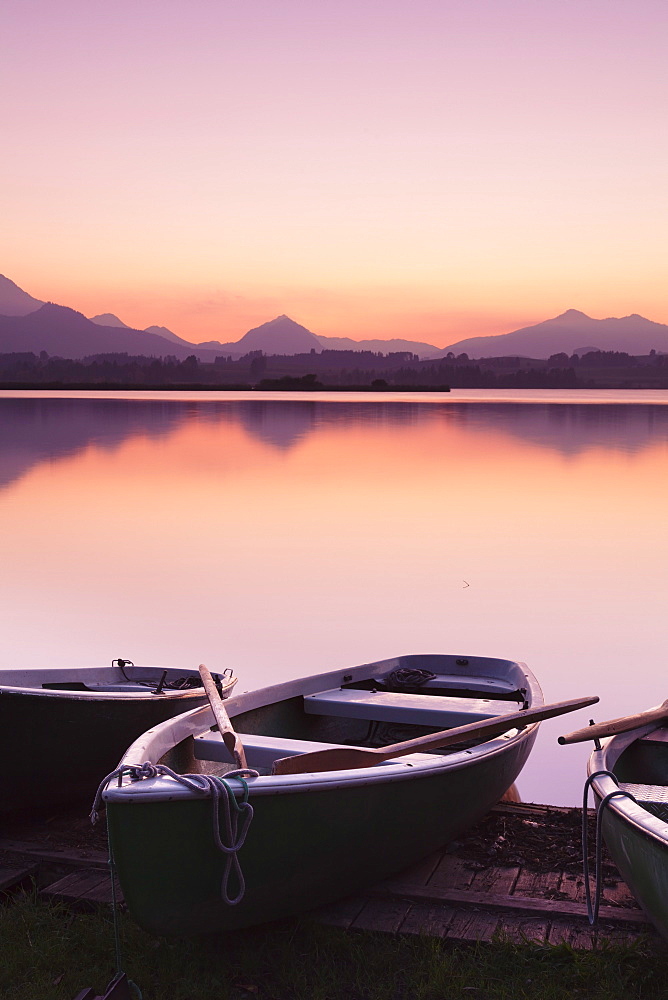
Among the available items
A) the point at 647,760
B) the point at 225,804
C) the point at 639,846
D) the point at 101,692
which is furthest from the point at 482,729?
the point at 101,692

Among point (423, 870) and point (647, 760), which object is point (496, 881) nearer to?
point (423, 870)

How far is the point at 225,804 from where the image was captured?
4141 mm

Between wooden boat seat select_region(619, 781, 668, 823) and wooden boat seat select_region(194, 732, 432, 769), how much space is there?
1.11 m

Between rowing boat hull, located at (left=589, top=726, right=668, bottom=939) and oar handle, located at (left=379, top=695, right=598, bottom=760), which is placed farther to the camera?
oar handle, located at (left=379, top=695, right=598, bottom=760)

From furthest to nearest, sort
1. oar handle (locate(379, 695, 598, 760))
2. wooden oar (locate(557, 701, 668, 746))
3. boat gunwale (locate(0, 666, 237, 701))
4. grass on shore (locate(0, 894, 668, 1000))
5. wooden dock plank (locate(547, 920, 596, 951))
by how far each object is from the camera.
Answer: boat gunwale (locate(0, 666, 237, 701)) → oar handle (locate(379, 695, 598, 760)) → wooden oar (locate(557, 701, 668, 746)) → wooden dock plank (locate(547, 920, 596, 951)) → grass on shore (locate(0, 894, 668, 1000))

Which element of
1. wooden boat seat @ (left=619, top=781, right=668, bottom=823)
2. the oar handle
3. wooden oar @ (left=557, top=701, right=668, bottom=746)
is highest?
wooden oar @ (left=557, top=701, right=668, bottom=746)

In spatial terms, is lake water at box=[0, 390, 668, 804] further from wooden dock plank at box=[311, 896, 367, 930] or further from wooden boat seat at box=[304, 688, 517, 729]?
wooden dock plank at box=[311, 896, 367, 930]

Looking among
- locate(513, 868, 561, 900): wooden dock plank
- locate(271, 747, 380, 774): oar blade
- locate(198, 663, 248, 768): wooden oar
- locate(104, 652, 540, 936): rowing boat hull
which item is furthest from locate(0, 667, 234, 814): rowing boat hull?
locate(513, 868, 561, 900): wooden dock plank

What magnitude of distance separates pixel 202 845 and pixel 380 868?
4.34 ft

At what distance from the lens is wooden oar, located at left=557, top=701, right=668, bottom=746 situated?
506 cm

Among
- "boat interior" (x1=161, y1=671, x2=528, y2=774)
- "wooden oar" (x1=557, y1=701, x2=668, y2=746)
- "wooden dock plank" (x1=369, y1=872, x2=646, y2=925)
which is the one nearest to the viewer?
"wooden dock plank" (x1=369, y1=872, x2=646, y2=925)

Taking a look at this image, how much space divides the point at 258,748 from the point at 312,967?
1.16m

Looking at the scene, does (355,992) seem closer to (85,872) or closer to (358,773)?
(358,773)

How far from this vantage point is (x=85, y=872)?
5508 mm
